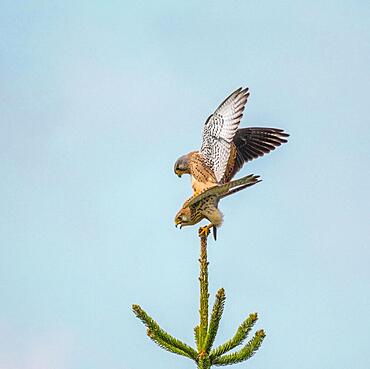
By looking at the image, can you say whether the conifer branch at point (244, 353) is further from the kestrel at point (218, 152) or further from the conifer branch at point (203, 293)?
the kestrel at point (218, 152)

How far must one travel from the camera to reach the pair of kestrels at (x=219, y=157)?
645 cm

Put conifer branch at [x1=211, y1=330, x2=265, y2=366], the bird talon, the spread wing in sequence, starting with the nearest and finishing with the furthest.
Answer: conifer branch at [x1=211, y1=330, x2=265, y2=366] < the bird talon < the spread wing

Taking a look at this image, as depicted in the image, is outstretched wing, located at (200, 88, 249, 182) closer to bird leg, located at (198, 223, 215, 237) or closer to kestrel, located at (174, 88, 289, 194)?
kestrel, located at (174, 88, 289, 194)

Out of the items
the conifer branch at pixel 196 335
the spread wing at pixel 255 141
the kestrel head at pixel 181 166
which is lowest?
the conifer branch at pixel 196 335

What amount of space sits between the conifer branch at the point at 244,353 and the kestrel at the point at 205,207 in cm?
136

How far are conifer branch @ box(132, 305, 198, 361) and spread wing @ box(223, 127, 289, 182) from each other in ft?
13.1

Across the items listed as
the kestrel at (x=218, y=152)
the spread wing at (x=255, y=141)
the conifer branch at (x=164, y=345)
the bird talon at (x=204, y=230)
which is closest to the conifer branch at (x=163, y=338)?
the conifer branch at (x=164, y=345)

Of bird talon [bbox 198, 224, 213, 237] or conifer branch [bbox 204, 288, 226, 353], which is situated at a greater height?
bird talon [bbox 198, 224, 213, 237]

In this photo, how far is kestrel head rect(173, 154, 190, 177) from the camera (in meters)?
7.61

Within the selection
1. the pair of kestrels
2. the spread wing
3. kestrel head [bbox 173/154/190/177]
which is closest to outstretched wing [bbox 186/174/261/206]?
the pair of kestrels

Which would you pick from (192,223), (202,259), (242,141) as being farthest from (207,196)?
(242,141)

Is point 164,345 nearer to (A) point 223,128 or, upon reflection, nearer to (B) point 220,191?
(B) point 220,191

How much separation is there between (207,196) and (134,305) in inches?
64.7

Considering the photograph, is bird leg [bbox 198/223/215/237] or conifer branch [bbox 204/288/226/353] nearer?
conifer branch [bbox 204/288/226/353]
